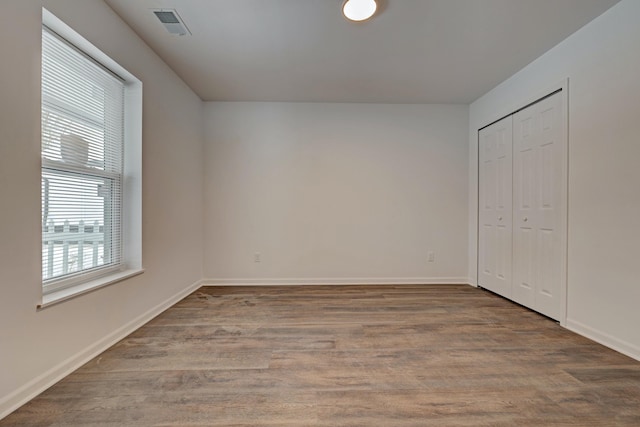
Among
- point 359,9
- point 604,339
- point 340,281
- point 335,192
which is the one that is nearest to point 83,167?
point 359,9

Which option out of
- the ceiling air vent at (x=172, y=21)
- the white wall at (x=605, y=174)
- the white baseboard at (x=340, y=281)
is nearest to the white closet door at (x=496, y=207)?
the white baseboard at (x=340, y=281)

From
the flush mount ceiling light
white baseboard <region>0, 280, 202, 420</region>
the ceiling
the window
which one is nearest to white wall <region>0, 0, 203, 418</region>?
white baseboard <region>0, 280, 202, 420</region>

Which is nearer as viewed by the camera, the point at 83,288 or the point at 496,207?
the point at 83,288

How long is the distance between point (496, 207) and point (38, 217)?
13.5 ft

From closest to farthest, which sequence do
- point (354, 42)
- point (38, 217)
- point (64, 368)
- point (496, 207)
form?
point (38, 217) < point (64, 368) < point (354, 42) < point (496, 207)

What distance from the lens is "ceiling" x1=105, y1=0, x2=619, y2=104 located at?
209cm

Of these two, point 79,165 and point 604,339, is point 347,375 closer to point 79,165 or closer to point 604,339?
point 604,339

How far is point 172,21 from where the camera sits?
2225 millimetres

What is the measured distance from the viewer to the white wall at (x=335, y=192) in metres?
3.93

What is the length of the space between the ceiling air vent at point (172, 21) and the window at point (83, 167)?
0.55 meters

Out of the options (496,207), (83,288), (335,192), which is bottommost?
(83,288)

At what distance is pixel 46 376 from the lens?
1.61m

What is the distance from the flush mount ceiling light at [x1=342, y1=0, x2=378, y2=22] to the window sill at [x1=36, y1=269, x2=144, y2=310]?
2605 millimetres

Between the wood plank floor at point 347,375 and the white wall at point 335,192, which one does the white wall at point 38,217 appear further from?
the white wall at point 335,192
